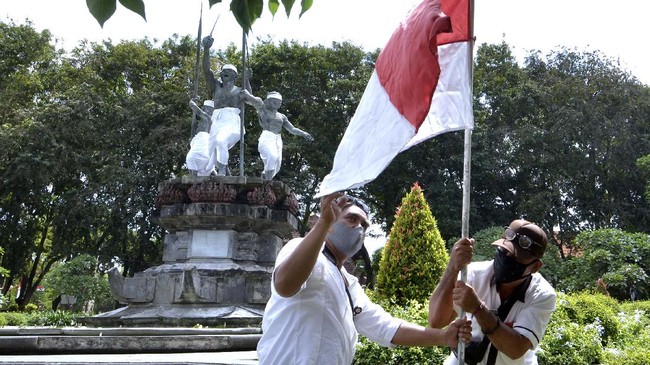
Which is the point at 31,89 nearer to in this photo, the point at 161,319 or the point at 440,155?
A: the point at 440,155

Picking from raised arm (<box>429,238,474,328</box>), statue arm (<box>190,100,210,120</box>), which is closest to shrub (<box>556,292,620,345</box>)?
raised arm (<box>429,238,474,328</box>)

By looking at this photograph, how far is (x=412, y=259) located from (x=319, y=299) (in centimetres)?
653

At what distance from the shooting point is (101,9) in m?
2.66

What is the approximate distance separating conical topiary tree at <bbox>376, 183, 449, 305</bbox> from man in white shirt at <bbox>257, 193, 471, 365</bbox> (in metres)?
5.89

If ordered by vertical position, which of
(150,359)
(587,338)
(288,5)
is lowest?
(150,359)

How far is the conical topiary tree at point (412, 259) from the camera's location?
9125 millimetres

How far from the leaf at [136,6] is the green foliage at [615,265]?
18.0 meters

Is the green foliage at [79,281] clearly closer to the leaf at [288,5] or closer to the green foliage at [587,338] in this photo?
the green foliage at [587,338]

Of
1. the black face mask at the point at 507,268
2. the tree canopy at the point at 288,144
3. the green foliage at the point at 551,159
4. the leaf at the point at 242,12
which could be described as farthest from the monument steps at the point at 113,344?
the green foliage at the point at 551,159

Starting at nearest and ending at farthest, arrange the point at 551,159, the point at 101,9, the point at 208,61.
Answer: the point at 101,9 → the point at 208,61 → the point at 551,159

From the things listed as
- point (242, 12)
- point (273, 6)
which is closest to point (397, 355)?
point (273, 6)

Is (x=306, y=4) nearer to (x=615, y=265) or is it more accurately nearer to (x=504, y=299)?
(x=504, y=299)

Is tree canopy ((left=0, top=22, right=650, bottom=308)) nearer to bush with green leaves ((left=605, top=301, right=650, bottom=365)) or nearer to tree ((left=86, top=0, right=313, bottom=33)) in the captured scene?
bush with green leaves ((left=605, top=301, right=650, bottom=365))

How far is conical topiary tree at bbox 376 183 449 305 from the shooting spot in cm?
912
